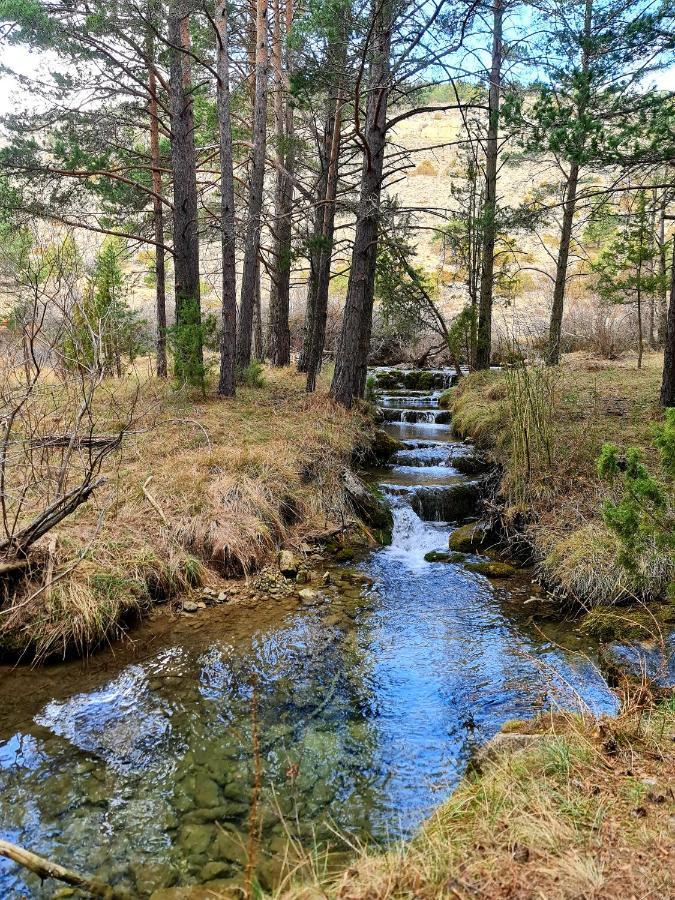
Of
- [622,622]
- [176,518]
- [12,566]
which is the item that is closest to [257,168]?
[176,518]

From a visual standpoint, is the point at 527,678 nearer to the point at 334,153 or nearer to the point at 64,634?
the point at 64,634

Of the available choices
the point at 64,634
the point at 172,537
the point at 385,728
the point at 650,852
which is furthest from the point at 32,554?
the point at 650,852

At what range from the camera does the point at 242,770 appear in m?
3.17

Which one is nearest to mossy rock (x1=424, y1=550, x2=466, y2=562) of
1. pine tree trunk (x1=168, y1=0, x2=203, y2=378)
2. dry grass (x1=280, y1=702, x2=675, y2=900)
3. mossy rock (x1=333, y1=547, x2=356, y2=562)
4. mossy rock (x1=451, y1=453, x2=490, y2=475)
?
mossy rock (x1=333, y1=547, x2=356, y2=562)

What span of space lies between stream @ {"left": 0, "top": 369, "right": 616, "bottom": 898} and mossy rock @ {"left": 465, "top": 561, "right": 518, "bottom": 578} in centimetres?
18

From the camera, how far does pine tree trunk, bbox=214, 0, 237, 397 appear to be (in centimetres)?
897

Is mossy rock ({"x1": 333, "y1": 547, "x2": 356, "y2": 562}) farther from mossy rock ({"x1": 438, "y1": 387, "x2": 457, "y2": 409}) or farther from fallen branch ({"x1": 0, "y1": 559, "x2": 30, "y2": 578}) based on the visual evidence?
mossy rock ({"x1": 438, "y1": 387, "x2": 457, "y2": 409})

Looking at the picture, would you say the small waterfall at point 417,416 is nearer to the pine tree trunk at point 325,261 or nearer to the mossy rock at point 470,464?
the pine tree trunk at point 325,261

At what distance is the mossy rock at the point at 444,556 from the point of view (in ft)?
21.4

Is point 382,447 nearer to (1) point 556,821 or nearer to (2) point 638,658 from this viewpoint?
(2) point 638,658

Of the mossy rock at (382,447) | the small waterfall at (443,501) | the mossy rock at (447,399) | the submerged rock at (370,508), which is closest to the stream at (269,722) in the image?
the submerged rock at (370,508)

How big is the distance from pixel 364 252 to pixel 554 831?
8888 millimetres

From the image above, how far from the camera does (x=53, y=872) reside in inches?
83.4

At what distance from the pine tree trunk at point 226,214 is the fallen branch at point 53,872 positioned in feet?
26.5
